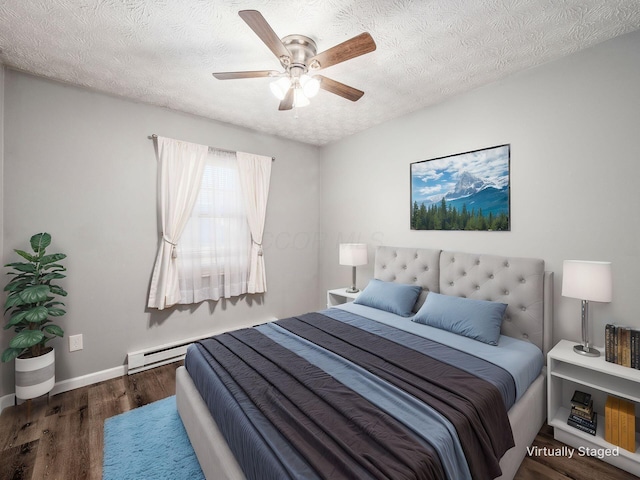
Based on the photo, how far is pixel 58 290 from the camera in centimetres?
228

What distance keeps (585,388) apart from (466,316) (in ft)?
2.95

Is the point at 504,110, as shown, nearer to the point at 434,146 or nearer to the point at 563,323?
the point at 434,146

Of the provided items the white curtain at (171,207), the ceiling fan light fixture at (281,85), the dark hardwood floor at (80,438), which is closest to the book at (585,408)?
the dark hardwood floor at (80,438)

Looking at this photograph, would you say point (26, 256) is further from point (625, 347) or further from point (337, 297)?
point (625, 347)

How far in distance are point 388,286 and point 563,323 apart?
4.59 feet

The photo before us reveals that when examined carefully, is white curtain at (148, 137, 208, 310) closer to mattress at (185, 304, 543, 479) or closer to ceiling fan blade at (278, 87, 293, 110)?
mattress at (185, 304, 543, 479)

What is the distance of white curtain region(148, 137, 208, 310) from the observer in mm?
2930

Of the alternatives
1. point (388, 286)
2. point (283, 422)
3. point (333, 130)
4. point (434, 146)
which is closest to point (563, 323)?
point (388, 286)

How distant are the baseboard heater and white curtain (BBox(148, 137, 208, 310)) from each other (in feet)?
1.49

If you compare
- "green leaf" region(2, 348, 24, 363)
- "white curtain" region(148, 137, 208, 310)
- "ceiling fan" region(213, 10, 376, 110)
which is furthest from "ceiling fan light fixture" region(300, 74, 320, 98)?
"green leaf" region(2, 348, 24, 363)

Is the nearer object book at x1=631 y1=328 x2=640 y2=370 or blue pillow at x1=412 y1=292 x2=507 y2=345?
book at x1=631 y1=328 x2=640 y2=370

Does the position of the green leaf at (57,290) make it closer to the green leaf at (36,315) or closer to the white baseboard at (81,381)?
the green leaf at (36,315)

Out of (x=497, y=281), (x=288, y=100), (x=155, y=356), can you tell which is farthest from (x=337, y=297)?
(x=288, y=100)

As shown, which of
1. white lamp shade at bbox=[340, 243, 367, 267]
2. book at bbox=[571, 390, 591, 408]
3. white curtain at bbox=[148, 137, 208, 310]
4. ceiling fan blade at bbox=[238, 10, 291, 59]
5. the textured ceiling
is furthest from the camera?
white lamp shade at bbox=[340, 243, 367, 267]
